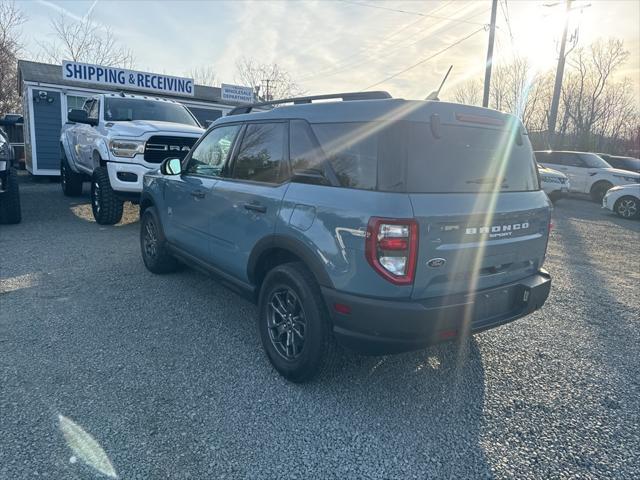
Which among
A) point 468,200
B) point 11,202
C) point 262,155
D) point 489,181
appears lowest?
point 11,202

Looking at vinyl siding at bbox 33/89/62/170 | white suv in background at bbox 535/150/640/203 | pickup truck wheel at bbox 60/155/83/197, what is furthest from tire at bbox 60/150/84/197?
white suv in background at bbox 535/150/640/203

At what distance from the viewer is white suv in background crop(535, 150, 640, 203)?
14.7 m

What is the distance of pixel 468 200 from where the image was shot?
271cm

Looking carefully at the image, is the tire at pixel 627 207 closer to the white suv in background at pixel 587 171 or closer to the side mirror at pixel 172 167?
the white suv in background at pixel 587 171

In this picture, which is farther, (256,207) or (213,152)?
(213,152)

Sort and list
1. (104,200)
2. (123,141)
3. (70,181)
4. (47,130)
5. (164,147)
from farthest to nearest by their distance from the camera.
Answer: (47,130) → (70,181) → (104,200) → (164,147) → (123,141)

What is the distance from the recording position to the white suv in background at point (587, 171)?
1470 cm

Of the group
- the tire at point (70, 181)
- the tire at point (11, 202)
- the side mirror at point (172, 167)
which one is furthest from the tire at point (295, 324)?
the tire at point (70, 181)

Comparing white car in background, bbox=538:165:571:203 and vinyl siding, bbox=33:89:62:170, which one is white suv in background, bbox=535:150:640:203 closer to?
white car in background, bbox=538:165:571:203

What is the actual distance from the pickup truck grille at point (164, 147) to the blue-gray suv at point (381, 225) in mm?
4142

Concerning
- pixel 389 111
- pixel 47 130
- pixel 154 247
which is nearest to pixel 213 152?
pixel 154 247

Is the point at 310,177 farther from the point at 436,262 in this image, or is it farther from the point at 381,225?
the point at 436,262

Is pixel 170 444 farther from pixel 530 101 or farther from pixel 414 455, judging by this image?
pixel 530 101

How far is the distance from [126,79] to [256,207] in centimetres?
1520
